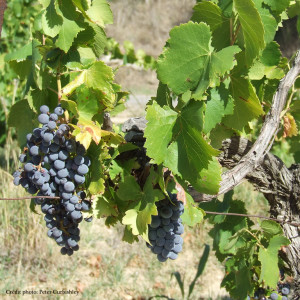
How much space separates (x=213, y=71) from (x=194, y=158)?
239 millimetres

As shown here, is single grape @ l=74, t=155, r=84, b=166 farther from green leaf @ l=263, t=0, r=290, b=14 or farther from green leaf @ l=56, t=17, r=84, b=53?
green leaf @ l=263, t=0, r=290, b=14

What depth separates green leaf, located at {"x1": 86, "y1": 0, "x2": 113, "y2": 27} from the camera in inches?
50.4

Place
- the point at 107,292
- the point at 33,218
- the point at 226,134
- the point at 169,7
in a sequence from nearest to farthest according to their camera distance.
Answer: the point at 226,134 → the point at 107,292 → the point at 33,218 → the point at 169,7

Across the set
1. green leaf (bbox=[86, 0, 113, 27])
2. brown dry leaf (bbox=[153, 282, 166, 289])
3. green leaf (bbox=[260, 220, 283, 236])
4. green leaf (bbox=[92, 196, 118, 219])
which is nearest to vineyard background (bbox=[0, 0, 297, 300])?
brown dry leaf (bbox=[153, 282, 166, 289])

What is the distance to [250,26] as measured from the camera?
116 cm

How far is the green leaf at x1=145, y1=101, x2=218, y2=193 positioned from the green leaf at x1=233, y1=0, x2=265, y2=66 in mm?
236

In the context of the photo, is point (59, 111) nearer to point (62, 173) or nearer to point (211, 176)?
point (62, 173)

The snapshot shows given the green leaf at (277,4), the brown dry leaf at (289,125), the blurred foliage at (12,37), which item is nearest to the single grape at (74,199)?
the green leaf at (277,4)

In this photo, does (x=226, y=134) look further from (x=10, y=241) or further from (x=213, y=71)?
(x=10, y=241)

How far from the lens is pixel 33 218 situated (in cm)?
336

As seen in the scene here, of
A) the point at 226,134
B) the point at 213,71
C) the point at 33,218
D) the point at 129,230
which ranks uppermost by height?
the point at 213,71

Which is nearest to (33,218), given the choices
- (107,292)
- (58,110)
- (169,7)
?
(107,292)

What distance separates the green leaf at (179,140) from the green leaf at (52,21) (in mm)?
339

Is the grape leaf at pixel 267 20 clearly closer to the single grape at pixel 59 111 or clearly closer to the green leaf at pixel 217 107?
the green leaf at pixel 217 107
